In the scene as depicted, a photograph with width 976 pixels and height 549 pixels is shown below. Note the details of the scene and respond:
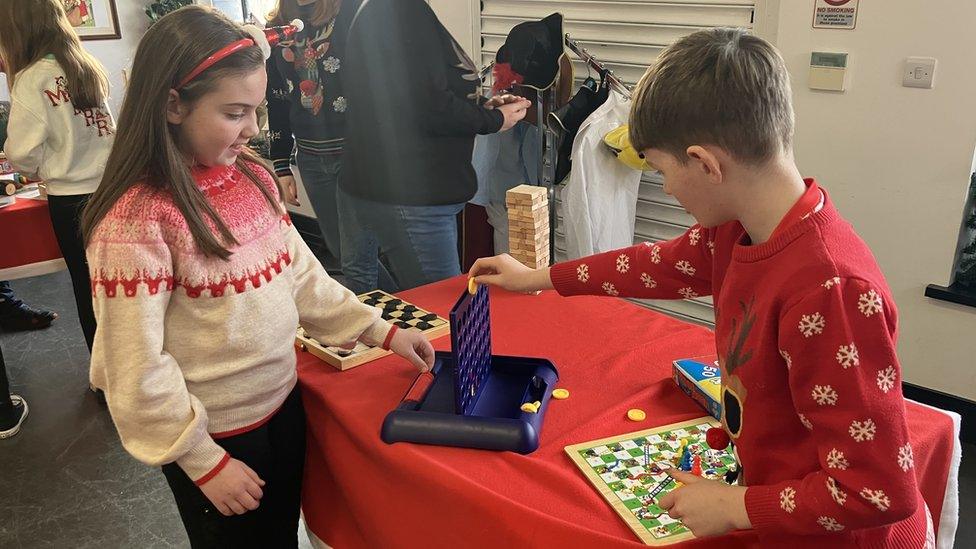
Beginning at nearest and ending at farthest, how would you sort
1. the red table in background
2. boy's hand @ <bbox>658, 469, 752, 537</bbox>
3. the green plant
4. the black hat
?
boy's hand @ <bbox>658, 469, 752, 537</bbox> → the red table in background → the black hat → the green plant

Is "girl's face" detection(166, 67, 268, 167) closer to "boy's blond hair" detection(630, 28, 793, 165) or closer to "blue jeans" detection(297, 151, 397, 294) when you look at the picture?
"boy's blond hair" detection(630, 28, 793, 165)

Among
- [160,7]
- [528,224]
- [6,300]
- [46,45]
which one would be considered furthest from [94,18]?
[528,224]

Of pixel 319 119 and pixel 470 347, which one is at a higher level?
pixel 319 119

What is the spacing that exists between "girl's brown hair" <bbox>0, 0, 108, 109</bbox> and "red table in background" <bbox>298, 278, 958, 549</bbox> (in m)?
1.64

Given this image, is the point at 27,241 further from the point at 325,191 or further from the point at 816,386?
the point at 816,386

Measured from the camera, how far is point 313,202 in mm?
2463

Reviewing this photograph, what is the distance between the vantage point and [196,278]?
3.54ft

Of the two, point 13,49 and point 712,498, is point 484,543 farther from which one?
point 13,49

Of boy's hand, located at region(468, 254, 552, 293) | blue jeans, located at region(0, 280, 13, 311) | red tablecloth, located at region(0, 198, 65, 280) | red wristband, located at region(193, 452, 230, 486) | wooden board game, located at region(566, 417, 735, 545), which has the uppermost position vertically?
boy's hand, located at region(468, 254, 552, 293)

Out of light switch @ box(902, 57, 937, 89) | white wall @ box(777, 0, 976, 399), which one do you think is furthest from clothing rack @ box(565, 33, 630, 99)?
light switch @ box(902, 57, 937, 89)

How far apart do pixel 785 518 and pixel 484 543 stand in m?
0.40

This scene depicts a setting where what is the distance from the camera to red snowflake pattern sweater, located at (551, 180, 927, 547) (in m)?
0.73

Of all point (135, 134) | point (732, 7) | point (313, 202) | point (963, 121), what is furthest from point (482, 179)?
point (135, 134)

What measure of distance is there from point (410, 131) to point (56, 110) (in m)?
1.25
